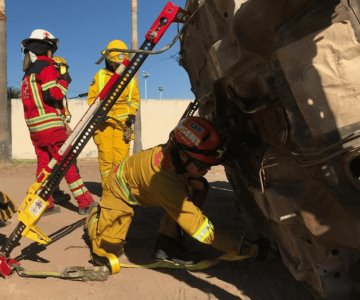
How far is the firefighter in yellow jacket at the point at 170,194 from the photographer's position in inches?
117

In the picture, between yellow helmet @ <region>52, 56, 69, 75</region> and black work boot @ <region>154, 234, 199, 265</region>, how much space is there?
8.29 feet

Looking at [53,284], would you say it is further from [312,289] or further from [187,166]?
[312,289]

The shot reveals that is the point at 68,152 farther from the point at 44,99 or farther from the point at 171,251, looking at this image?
the point at 44,99

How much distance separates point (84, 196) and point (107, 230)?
1740 mm

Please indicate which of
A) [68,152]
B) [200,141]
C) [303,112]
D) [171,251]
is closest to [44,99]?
[68,152]

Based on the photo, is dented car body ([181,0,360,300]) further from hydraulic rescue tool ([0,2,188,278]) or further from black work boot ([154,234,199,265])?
black work boot ([154,234,199,265])

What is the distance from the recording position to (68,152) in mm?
3738

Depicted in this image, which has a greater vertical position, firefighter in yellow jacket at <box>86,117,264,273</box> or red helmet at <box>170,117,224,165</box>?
red helmet at <box>170,117,224,165</box>

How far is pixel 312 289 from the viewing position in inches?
102

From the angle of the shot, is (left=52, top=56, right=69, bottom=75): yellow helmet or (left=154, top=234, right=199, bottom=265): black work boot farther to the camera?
(left=52, top=56, right=69, bottom=75): yellow helmet

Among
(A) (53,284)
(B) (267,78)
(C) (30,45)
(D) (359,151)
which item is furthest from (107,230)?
(C) (30,45)

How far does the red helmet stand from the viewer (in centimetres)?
289

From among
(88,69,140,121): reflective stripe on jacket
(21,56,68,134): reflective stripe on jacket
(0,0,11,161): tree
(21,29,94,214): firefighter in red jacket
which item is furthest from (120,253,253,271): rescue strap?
(0,0,11,161): tree

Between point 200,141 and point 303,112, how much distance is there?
964 millimetres
